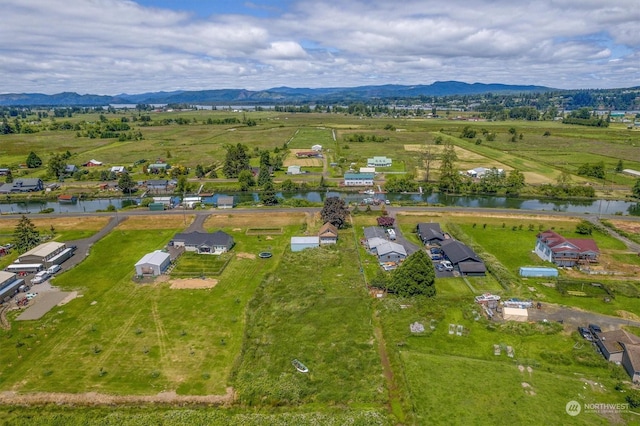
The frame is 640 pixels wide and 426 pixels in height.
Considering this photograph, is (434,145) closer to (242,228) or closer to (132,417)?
(242,228)

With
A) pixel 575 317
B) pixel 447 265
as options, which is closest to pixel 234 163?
pixel 447 265

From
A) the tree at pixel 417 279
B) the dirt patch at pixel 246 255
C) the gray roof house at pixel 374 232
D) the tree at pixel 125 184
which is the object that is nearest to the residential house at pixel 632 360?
the tree at pixel 417 279

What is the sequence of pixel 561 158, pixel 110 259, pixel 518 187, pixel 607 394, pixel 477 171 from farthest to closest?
pixel 561 158 < pixel 477 171 < pixel 518 187 < pixel 110 259 < pixel 607 394

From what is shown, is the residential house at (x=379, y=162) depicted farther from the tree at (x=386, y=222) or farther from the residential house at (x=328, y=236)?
the residential house at (x=328, y=236)

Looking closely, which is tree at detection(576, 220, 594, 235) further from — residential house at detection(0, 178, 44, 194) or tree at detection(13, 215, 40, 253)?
→ residential house at detection(0, 178, 44, 194)

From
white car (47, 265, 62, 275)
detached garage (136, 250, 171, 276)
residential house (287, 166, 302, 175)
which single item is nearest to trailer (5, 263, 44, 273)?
white car (47, 265, 62, 275)

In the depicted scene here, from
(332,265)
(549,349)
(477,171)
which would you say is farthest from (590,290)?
(477,171)
